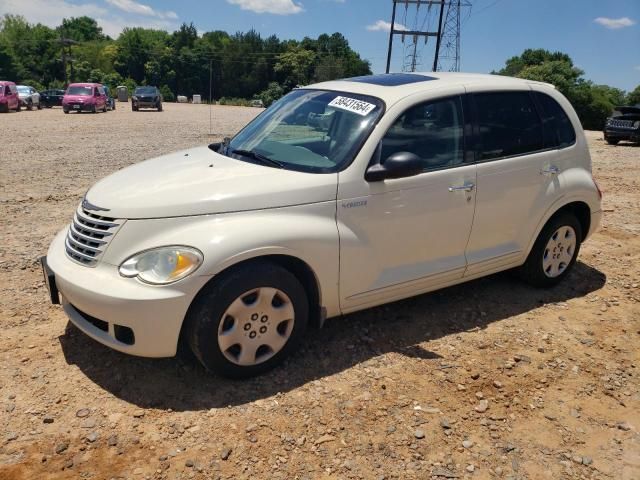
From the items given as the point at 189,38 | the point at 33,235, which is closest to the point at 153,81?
the point at 189,38

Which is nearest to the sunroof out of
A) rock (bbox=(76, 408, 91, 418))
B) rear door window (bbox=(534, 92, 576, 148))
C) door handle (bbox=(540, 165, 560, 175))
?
rear door window (bbox=(534, 92, 576, 148))

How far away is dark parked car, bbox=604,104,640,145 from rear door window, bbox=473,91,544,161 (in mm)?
17430

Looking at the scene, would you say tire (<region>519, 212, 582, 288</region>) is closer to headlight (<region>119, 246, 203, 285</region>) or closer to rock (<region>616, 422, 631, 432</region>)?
rock (<region>616, 422, 631, 432</region>)

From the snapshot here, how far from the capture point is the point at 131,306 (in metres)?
2.83

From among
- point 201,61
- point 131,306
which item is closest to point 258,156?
point 131,306

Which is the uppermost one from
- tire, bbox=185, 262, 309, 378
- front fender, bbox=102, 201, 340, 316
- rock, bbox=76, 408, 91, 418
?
front fender, bbox=102, 201, 340, 316

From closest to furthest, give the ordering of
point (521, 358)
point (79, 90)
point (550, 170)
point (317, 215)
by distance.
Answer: point (317, 215)
point (521, 358)
point (550, 170)
point (79, 90)

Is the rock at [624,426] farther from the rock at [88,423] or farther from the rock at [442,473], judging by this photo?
the rock at [88,423]

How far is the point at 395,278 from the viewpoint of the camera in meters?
3.69

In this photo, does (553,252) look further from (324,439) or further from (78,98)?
(78,98)

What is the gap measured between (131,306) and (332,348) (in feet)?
4.84

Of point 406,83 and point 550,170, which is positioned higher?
point 406,83

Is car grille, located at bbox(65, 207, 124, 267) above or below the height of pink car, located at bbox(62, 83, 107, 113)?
below

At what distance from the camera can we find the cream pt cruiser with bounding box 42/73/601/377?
2.95m
